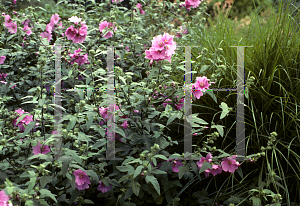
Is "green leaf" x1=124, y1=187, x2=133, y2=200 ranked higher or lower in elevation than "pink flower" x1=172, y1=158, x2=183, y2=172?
lower

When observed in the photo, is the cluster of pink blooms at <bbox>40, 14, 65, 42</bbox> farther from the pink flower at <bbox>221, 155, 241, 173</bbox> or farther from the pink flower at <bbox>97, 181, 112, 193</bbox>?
the pink flower at <bbox>221, 155, 241, 173</bbox>

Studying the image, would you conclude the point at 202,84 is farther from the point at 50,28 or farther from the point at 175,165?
the point at 50,28

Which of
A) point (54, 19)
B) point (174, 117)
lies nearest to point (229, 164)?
point (174, 117)

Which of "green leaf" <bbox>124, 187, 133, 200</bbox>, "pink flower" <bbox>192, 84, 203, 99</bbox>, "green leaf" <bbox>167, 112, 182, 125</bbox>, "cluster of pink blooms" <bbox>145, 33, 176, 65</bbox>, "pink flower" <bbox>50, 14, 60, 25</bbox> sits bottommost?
"green leaf" <bbox>124, 187, 133, 200</bbox>

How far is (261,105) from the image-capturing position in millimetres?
1772

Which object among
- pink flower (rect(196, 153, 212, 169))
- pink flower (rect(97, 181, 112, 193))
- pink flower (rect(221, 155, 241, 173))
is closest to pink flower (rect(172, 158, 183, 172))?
pink flower (rect(196, 153, 212, 169))

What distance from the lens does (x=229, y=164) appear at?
1445 millimetres

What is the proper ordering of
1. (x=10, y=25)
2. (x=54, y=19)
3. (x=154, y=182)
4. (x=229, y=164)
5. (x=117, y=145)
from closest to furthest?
(x=154, y=182)
(x=229, y=164)
(x=117, y=145)
(x=10, y=25)
(x=54, y=19)

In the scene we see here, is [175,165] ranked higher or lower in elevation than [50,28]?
lower

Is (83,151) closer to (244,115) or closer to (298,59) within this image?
(244,115)

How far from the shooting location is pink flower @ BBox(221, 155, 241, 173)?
1430 mm

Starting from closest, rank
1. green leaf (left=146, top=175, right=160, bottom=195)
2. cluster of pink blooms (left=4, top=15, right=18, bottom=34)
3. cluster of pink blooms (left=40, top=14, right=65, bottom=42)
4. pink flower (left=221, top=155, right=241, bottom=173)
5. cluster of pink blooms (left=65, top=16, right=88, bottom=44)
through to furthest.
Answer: green leaf (left=146, top=175, right=160, bottom=195) → pink flower (left=221, top=155, right=241, bottom=173) → cluster of pink blooms (left=65, top=16, right=88, bottom=44) → cluster of pink blooms (left=4, top=15, right=18, bottom=34) → cluster of pink blooms (left=40, top=14, right=65, bottom=42)

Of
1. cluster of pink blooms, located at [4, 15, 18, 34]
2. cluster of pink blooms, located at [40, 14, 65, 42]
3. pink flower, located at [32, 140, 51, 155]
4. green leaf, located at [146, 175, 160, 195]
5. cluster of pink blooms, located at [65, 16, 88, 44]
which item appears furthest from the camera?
A: cluster of pink blooms, located at [40, 14, 65, 42]

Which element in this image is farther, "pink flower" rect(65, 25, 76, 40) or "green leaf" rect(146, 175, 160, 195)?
"pink flower" rect(65, 25, 76, 40)
